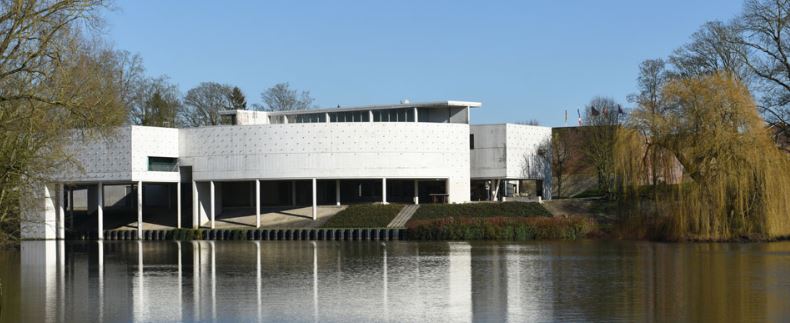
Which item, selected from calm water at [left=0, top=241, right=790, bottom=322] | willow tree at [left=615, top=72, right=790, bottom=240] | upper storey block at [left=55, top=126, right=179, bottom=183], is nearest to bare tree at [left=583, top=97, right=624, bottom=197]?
willow tree at [left=615, top=72, right=790, bottom=240]

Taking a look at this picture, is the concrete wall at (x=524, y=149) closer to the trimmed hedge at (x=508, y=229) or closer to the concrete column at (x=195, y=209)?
Result: the trimmed hedge at (x=508, y=229)

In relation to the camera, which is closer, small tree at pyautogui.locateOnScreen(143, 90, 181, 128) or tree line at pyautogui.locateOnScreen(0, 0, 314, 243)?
tree line at pyautogui.locateOnScreen(0, 0, 314, 243)

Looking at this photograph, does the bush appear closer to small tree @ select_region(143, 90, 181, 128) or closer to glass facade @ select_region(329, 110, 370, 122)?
glass facade @ select_region(329, 110, 370, 122)

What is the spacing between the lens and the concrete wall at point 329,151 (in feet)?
226

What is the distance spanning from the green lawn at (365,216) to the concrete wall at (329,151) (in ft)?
7.81

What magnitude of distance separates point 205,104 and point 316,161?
1352 inches

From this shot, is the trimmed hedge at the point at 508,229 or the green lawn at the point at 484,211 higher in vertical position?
the green lawn at the point at 484,211

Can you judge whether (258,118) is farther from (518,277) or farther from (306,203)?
→ (518,277)

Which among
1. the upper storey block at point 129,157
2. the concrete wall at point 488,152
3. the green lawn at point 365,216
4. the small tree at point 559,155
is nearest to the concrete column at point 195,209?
the upper storey block at point 129,157

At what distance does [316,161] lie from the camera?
68.9m

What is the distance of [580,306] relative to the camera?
24.0 metres

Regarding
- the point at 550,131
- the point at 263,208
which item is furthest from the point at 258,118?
the point at 550,131

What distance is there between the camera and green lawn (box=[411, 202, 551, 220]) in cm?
6275

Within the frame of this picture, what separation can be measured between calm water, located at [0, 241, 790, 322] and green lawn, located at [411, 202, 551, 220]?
45.2 ft
